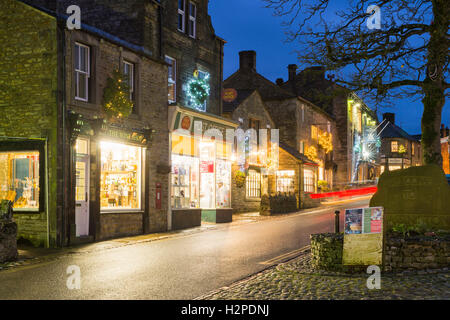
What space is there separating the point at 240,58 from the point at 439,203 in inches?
1310

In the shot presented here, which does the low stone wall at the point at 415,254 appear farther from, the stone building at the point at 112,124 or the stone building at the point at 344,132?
the stone building at the point at 344,132

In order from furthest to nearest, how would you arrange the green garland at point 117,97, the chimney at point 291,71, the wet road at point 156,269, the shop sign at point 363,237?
the chimney at point 291,71
the green garland at point 117,97
the shop sign at point 363,237
the wet road at point 156,269

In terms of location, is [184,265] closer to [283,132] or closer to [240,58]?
[283,132]

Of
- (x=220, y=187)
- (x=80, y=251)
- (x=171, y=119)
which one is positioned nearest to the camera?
(x=80, y=251)

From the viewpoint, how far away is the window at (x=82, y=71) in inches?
610

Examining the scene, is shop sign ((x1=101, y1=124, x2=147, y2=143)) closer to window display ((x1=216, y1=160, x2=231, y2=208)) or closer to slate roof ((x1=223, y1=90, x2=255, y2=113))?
window display ((x1=216, y1=160, x2=231, y2=208))

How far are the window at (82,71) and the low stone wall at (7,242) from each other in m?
5.38

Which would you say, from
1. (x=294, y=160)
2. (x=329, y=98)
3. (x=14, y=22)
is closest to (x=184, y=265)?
(x=329, y=98)

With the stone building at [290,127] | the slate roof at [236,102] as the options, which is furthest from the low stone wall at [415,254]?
the stone building at [290,127]

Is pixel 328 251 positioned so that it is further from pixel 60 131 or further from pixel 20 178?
pixel 20 178

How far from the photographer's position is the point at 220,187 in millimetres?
23750

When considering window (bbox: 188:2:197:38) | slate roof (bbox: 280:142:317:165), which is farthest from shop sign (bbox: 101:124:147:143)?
slate roof (bbox: 280:142:317:165)

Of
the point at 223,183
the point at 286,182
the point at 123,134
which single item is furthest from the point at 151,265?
the point at 286,182
